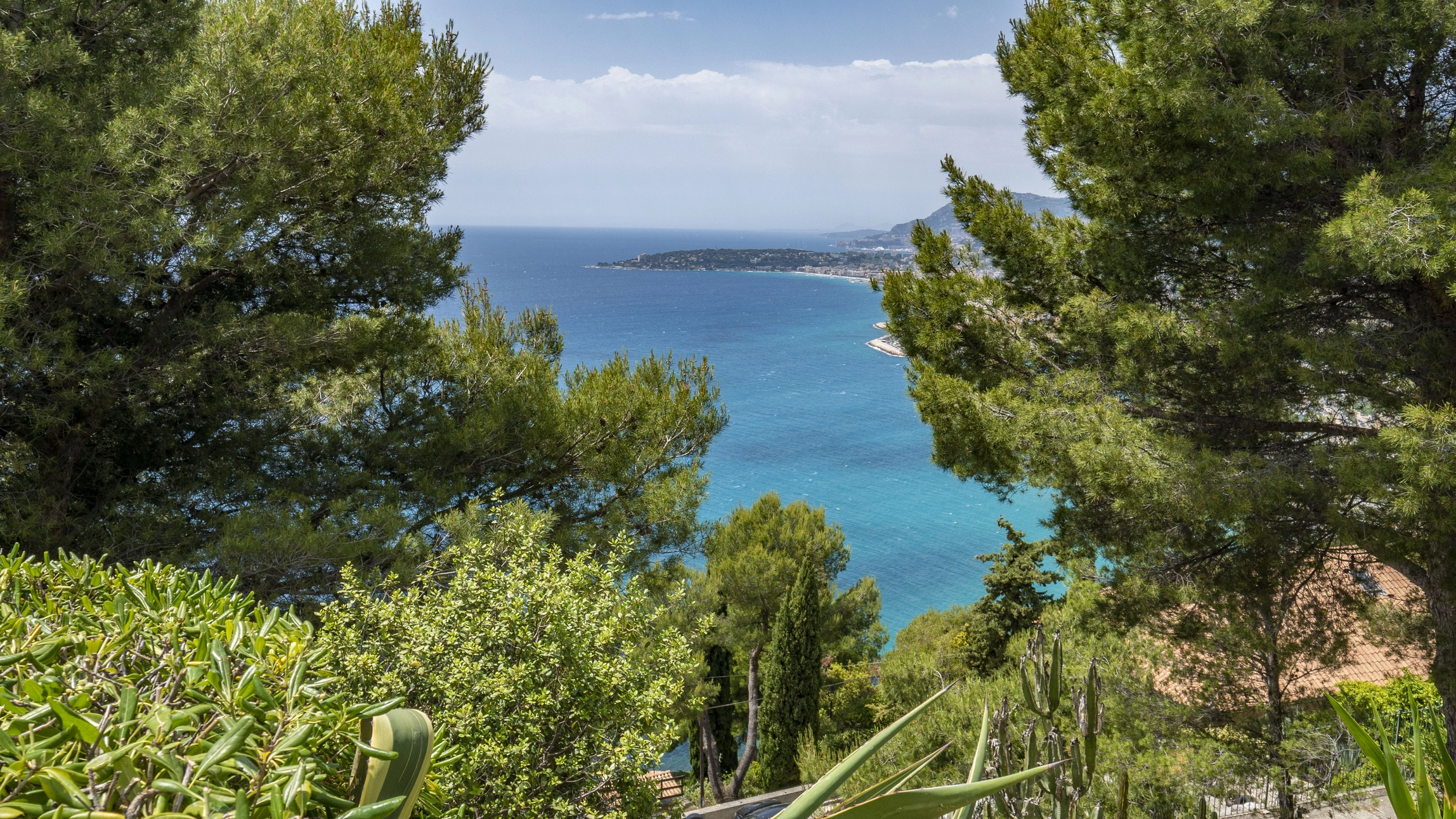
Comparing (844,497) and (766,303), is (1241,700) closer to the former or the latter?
(844,497)

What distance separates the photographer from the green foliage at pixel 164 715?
849 mm

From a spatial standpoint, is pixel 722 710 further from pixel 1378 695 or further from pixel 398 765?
pixel 398 765

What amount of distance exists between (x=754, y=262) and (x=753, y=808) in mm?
114031

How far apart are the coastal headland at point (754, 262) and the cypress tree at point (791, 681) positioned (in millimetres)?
102524

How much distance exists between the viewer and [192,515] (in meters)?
4.90

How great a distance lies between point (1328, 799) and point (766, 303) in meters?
78.4

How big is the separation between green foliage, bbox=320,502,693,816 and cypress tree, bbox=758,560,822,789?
24.7 ft

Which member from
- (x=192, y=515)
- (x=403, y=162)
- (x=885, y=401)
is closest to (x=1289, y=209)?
(x=403, y=162)

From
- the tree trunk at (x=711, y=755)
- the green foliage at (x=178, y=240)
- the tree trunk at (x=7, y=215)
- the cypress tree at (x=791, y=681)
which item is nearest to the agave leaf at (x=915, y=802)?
the green foliage at (x=178, y=240)

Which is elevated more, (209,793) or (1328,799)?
(209,793)

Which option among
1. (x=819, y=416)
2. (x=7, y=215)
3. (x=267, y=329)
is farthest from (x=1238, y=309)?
(x=819, y=416)

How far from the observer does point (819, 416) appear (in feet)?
132

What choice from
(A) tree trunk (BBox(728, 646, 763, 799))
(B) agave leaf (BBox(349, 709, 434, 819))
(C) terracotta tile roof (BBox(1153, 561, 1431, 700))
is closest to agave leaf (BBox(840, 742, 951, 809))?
(B) agave leaf (BBox(349, 709, 434, 819))

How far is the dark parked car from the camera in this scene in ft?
29.9
